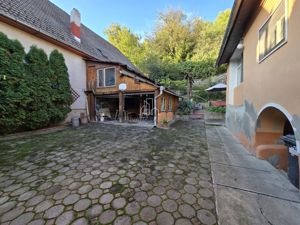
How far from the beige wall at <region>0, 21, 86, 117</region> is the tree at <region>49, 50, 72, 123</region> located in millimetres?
618

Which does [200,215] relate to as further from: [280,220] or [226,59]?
[226,59]

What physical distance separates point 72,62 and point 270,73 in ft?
33.6

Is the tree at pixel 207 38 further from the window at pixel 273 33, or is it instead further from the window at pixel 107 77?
the window at pixel 273 33

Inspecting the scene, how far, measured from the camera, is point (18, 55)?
6.01 metres

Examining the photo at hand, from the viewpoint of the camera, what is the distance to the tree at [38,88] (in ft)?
21.3

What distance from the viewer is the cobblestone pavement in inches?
74.5

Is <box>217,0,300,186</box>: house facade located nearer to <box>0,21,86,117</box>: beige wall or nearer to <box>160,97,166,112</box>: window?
<box>160,97,166,112</box>: window

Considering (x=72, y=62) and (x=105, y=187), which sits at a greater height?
(x=72, y=62)

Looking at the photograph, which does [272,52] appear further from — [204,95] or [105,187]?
[204,95]

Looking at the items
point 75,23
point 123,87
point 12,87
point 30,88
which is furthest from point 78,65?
point 12,87

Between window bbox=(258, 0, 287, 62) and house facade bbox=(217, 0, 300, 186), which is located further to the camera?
window bbox=(258, 0, 287, 62)

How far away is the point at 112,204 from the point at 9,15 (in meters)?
8.28

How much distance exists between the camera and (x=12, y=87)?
5766 mm

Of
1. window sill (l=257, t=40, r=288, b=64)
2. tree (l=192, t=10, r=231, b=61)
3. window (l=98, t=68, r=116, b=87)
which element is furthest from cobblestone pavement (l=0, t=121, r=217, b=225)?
tree (l=192, t=10, r=231, b=61)
